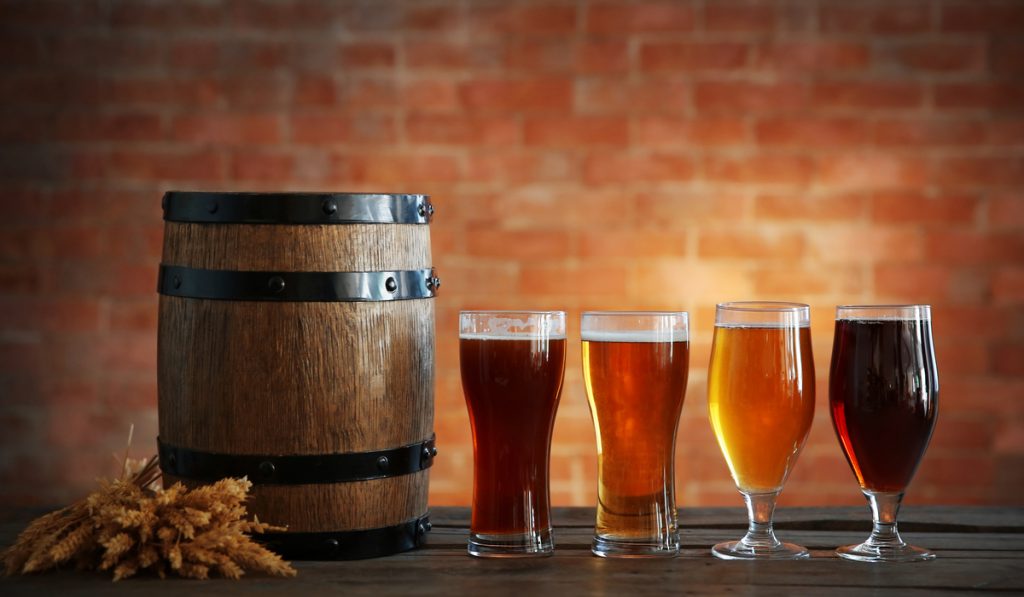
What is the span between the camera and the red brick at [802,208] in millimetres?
2938

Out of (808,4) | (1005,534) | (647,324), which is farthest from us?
(808,4)

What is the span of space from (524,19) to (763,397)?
1941 millimetres

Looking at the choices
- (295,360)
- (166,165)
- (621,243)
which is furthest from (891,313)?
(166,165)

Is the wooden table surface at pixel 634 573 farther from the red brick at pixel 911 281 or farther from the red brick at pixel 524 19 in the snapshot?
the red brick at pixel 524 19

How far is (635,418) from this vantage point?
1.22 meters

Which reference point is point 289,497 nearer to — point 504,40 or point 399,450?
point 399,450

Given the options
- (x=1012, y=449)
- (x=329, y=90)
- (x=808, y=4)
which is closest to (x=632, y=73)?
(x=808, y=4)

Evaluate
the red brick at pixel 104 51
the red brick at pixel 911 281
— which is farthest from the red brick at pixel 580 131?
the red brick at pixel 104 51

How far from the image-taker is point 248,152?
2957 mm

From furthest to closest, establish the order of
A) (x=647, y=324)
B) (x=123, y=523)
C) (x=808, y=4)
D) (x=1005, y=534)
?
(x=808, y=4)
(x=1005, y=534)
(x=647, y=324)
(x=123, y=523)

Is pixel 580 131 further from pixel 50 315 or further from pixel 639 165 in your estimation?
pixel 50 315

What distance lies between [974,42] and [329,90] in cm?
171

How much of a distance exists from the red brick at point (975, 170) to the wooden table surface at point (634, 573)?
174 cm

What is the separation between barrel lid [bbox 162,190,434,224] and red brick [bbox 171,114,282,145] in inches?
68.1
